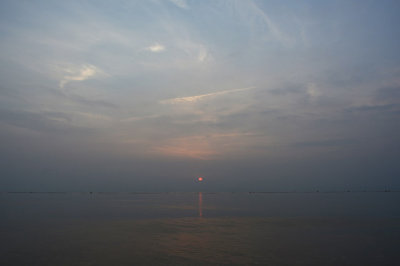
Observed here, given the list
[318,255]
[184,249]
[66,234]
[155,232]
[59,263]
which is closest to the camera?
[59,263]

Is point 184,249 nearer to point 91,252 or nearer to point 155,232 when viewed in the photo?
point 91,252

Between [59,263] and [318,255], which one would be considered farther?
[318,255]

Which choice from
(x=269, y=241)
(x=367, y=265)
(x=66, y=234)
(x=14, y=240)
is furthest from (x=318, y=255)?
(x=14, y=240)

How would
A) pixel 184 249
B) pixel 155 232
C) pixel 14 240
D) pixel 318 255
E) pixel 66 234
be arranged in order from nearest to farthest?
pixel 318 255 < pixel 184 249 < pixel 14 240 < pixel 66 234 < pixel 155 232

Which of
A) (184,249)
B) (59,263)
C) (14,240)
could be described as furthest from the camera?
(14,240)

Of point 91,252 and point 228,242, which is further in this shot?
point 228,242

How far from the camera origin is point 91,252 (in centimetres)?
2745

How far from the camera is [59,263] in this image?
77.2 ft

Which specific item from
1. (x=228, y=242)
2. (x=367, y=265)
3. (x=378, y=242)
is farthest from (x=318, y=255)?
(x=378, y=242)

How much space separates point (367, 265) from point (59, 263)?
25305 millimetres

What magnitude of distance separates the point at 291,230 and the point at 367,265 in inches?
727

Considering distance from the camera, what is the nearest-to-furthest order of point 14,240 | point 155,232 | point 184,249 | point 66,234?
point 184,249, point 14,240, point 66,234, point 155,232

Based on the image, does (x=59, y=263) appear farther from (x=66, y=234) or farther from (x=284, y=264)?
(x=284, y=264)

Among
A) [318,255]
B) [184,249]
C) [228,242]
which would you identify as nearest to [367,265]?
[318,255]
